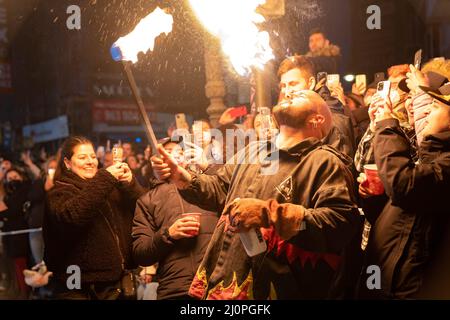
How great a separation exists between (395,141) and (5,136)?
22.6m

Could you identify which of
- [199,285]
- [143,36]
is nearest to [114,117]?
[143,36]

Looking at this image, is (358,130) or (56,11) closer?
(358,130)

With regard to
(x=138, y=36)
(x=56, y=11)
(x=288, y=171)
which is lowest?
(x=288, y=171)

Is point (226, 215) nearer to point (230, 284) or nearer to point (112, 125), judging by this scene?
point (230, 284)

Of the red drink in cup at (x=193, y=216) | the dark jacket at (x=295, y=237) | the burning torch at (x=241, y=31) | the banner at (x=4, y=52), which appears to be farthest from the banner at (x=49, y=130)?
the dark jacket at (x=295, y=237)

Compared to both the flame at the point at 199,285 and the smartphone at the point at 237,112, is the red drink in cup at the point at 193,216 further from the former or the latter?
the smartphone at the point at 237,112

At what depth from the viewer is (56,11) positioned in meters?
19.0

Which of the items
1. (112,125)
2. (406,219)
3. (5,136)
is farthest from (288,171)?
(5,136)

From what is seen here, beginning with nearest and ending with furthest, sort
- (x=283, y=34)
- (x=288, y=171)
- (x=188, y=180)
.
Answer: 1. (x=288, y=171)
2. (x=188, y=180)
3. (x=283, y=34)

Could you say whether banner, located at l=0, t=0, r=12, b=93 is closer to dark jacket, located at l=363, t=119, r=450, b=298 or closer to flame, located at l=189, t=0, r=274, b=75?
flame, located at l=189, t=0, r=274, b=75

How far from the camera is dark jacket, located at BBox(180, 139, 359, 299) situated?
3398mm

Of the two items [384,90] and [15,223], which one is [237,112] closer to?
[384,90]

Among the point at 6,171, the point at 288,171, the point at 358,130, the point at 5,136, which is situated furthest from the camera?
the point at 5,136
